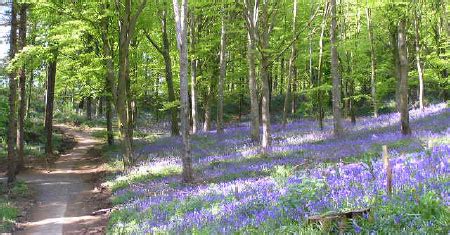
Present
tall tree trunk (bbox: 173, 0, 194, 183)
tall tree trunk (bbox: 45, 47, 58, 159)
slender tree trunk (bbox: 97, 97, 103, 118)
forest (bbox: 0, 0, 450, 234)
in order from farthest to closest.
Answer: slender tree trunk (bbox: 97, 97, 103, 118) → tall tree trunk (bbox: 45, 47, 58, 159) → tall tree trunk (bbox: 173, 0, 194, 183) → forest (bbox: 0, 0, 450, 234)

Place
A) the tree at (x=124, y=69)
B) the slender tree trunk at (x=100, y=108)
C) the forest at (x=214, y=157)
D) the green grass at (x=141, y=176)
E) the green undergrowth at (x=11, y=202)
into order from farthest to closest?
the slender tree trunk at (x=100, y=108)
the tree at (x=124, y=69)
the green grass at (x=141, y=176)
the green undergrowth at (x=11, y=202)
the forest at (x=214, y=157)

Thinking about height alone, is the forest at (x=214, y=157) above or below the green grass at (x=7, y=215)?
above

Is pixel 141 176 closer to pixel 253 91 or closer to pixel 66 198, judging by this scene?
pixel 66 198

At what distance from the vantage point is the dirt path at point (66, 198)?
1129cm

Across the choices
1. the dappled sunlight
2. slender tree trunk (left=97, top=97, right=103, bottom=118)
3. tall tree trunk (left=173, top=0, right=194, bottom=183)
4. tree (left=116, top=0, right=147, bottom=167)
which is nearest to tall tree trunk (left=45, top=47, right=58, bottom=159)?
tree (left=116, top=0, right=147, bottom=167)

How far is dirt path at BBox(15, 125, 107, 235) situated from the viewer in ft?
37.0

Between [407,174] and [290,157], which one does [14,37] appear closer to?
[290,157]

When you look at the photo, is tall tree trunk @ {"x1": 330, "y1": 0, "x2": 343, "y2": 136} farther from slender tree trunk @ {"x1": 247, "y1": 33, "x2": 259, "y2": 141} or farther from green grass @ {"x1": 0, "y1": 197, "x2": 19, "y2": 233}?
green grass @ {"x1": 0, "y1": 197, "x2": 19, "y2": 233}

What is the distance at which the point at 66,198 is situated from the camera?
50.1ft

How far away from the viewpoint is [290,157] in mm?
13930

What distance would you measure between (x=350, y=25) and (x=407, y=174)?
30607 mm

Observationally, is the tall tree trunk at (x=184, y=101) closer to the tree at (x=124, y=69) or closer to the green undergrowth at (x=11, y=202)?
the green undergrowth at (x=11, y=202)

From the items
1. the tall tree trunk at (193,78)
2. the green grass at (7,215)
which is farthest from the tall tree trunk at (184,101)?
the tall tree trunk at (193,78)

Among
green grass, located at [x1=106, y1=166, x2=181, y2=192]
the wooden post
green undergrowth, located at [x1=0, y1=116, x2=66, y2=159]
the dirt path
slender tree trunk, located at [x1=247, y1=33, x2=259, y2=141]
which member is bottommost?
the dirt path
